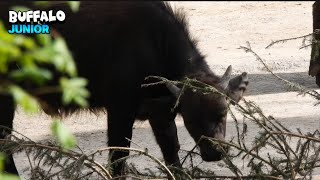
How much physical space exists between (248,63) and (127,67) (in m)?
6.16

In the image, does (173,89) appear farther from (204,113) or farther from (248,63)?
(248,63)

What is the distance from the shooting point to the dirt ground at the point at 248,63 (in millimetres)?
8141

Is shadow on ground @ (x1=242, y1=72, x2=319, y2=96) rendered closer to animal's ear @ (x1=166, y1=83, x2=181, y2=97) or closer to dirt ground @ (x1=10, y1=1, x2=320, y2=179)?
dirt ground @ (x1=10, y1=1, x2=320, y2=179)

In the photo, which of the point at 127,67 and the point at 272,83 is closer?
the point at 127,67

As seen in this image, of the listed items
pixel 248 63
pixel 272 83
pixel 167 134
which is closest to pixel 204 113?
pixel 167 134

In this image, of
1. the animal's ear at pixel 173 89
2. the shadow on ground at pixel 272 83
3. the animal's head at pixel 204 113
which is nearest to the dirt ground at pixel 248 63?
the shadow on ground at pixel 272 83

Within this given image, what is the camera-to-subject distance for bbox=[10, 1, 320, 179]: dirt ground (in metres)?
8.14

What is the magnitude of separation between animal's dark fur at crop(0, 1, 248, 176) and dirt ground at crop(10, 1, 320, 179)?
60 cm

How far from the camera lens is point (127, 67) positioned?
5.88 meters

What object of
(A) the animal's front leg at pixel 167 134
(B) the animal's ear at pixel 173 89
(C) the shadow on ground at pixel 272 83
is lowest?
(A) the animal's front leg at pixel 167 134

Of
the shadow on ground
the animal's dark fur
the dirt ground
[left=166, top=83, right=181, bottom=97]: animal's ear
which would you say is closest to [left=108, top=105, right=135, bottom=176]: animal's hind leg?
the animal's dark fur

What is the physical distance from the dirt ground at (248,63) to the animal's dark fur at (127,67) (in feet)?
1.98

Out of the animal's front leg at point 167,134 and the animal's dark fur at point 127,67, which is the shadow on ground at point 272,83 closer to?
the animal's front leg at point 167,134

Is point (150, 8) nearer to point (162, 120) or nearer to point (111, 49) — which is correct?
point (111, 49)
